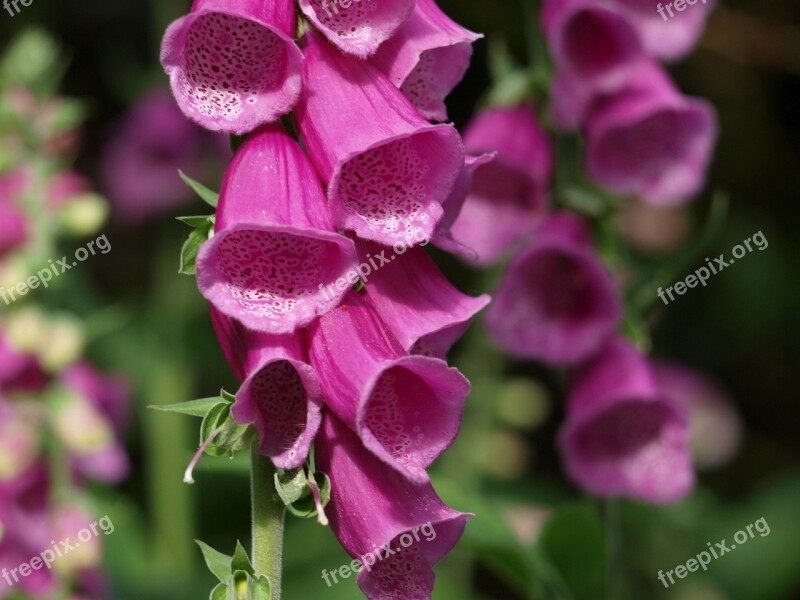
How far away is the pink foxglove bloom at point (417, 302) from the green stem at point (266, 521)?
0.53ft

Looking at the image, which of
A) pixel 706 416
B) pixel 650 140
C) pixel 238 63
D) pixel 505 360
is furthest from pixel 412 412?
pixel 706 416

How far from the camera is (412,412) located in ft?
3.33

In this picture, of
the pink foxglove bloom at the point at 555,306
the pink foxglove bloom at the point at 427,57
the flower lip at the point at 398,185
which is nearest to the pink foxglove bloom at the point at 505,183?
the pink foxglove bloom at the point at 555,306

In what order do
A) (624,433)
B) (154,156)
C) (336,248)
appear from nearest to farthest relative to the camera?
(336,248)
(624,433)
(154,156)

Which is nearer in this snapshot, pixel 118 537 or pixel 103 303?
pixel 118 537

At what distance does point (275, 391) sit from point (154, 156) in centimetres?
226

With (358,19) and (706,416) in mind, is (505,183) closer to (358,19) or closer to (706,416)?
(358,19)

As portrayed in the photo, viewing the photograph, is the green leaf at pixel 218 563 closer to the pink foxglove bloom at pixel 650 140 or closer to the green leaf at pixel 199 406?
the green leaf at pixel 199 406

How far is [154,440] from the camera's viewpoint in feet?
9.12

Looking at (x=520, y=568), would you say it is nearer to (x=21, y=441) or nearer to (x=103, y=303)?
(x=21, y=441)

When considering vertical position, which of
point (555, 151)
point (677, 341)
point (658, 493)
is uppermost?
point (555, 151)

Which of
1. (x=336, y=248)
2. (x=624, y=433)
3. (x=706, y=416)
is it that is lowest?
→ (x=706, y=416)

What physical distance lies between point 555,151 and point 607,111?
0.69 feet

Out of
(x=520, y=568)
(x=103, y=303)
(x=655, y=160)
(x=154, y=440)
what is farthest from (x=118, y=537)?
(x=655, y=160)
